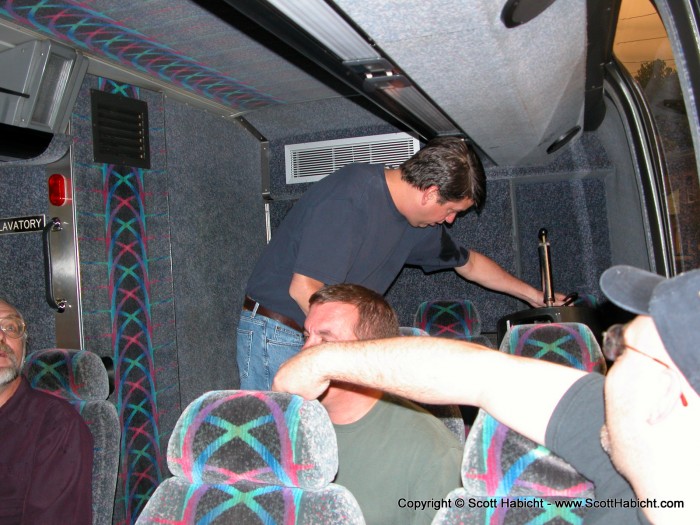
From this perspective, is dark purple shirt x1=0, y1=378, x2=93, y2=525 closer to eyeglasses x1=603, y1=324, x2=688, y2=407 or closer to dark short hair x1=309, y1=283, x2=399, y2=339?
dark short hair x1=309, y1=283, x2=399, y2=339

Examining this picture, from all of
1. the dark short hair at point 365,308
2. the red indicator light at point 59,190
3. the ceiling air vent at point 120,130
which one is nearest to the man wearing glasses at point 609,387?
the dark short hair at point 365,308

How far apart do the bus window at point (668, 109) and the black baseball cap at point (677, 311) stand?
1067mm

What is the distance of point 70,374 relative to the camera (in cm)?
252

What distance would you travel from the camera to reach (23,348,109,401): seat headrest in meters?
2.49

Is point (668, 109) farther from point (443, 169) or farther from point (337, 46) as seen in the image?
point (337, 46)

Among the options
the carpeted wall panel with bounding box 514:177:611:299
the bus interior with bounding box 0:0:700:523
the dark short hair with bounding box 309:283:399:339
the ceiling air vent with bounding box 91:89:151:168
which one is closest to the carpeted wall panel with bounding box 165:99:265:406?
the bus interior with bounding box 0:0:700:523

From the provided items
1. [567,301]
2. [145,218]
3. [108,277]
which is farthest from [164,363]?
[567,301]

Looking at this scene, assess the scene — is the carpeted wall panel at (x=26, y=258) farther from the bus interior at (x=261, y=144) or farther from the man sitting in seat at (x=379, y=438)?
the man sitting in seat at (x=379, y=438)

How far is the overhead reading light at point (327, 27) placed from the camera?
1.58 meters

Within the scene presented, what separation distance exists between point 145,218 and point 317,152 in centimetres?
146

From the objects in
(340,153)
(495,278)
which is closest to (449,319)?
(495,278)

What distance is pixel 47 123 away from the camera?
9.54ft

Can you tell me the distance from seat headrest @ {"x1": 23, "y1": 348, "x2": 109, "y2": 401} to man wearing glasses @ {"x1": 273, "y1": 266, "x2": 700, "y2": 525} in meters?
1.19

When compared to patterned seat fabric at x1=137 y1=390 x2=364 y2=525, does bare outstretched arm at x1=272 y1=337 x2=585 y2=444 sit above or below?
above
